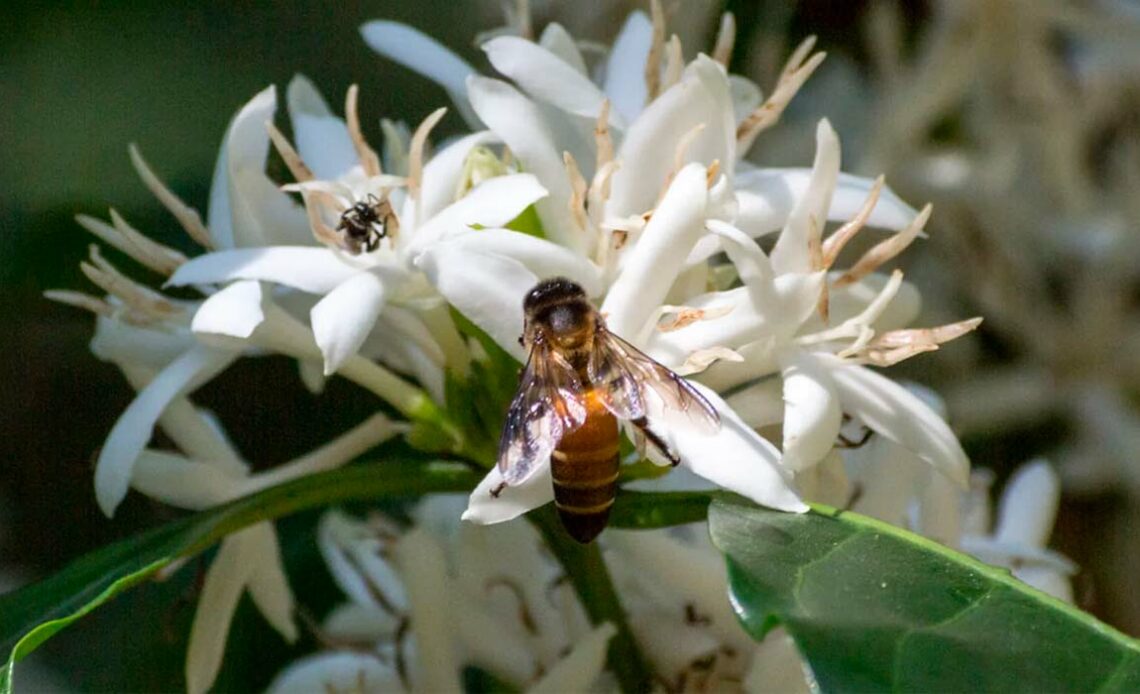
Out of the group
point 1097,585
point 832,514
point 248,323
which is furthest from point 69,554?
point 1097,585

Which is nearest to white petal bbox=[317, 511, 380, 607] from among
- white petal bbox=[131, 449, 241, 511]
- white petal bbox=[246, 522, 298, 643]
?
white petal bbox=[246, 522, 298, 643]

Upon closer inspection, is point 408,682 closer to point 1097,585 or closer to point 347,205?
point 347,205

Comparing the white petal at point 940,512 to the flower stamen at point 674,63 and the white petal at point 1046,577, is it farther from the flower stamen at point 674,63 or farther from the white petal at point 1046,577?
the flower stamen at point 674,63

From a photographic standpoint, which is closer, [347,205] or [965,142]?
[347,205]

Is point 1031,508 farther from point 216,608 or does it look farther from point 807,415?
point 216,608

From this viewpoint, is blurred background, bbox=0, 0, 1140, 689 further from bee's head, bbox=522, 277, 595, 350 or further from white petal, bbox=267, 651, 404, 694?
bee's head, bbox=522, 277, 595, 350

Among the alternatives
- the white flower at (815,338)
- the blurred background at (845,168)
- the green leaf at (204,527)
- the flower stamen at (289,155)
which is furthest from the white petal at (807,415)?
the blurred background at (845,168)
